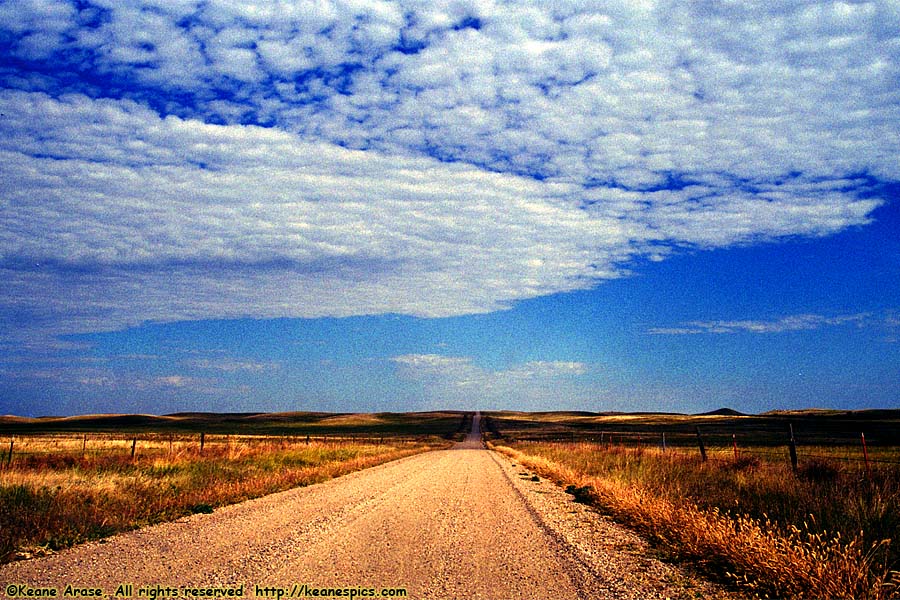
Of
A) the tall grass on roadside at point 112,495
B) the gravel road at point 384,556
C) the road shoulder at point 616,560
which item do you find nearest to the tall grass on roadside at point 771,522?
the road shoulder at point 616,560

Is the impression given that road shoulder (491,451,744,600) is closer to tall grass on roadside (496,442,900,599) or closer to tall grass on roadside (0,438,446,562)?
tall grass on roadside (496,442,900,599)

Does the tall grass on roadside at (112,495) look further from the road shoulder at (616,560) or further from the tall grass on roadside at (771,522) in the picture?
the tall grass on roadside at (771,522)

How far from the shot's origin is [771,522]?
1025cm

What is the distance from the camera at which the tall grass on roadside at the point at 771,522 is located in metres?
6.56

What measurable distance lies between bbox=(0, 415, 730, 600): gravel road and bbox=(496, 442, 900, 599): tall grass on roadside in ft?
1.99

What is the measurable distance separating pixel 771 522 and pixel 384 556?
6.36m

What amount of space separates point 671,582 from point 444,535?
13.2 feet

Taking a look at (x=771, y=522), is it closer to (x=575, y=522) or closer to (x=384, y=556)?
(x=575, y=522)

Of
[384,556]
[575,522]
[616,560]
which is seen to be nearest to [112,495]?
[384,556]

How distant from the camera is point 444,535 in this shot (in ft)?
33.8

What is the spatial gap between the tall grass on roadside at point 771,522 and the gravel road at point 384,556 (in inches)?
23.9

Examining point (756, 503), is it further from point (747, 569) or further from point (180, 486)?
point (180, 486)

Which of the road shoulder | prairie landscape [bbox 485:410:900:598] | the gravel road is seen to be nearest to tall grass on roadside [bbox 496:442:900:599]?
prairie landscape [bbox 485:410:900:598]

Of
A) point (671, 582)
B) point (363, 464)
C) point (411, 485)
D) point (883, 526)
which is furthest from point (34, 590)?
point (363, 464)
